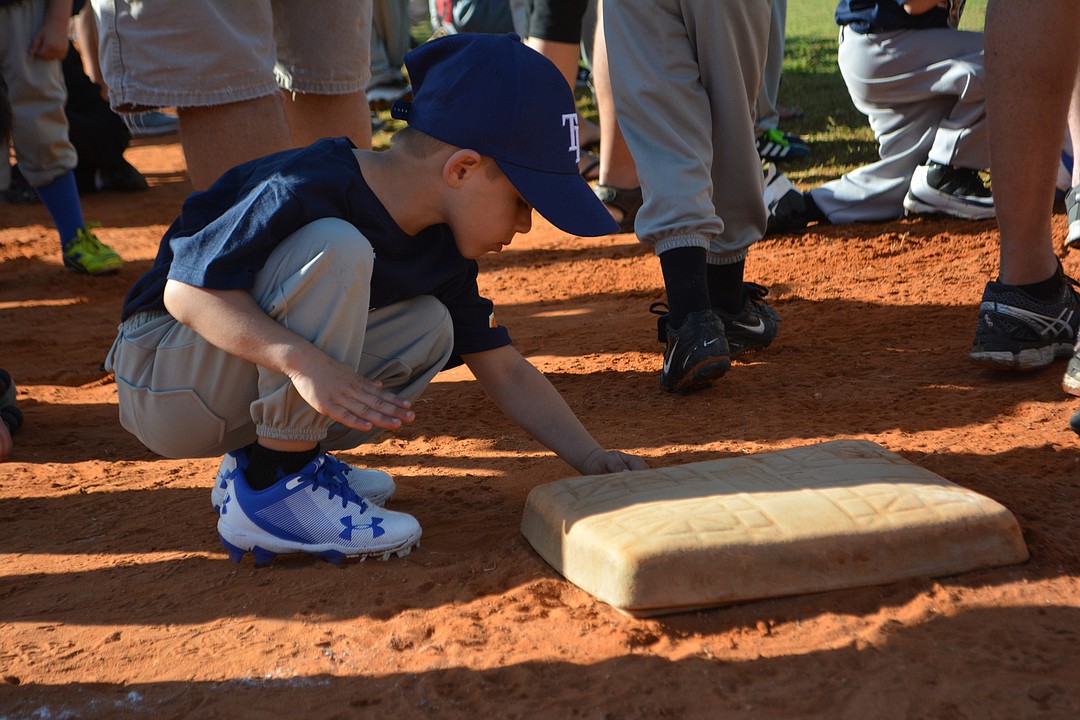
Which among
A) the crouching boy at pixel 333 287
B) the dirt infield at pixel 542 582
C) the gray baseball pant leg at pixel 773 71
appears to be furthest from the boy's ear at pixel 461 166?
the gray baseball pant leg at pixel 773 71

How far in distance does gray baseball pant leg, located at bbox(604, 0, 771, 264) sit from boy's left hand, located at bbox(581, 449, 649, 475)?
74cm

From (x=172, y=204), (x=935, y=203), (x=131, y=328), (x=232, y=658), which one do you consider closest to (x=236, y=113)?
(x=131, y=328)

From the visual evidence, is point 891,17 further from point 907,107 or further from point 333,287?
point 333,287

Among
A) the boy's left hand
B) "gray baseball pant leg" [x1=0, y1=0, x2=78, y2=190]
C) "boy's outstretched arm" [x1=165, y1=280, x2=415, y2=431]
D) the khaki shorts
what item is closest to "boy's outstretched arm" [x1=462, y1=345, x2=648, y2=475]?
the boy's left hand

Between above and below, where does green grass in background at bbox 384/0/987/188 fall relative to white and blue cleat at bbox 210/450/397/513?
below

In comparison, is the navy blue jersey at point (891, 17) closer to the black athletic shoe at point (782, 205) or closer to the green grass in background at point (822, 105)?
the black athletic shoe at point (782, 205)

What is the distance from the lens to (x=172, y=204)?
632 centimetres

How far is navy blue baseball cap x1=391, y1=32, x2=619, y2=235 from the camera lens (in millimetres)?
1935

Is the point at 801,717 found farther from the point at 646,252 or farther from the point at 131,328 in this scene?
the point at 646,252

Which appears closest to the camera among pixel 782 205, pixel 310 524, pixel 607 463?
pixel 310 524

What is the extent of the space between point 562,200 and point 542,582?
68 centimetres

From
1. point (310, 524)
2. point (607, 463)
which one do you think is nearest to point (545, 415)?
point (607, 463)

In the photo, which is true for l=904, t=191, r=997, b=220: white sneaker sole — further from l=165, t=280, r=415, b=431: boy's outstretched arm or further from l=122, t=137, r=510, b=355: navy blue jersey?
l=165, t=280, r=415, b=431: boy's outstretched arm

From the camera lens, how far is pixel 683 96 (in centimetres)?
286
